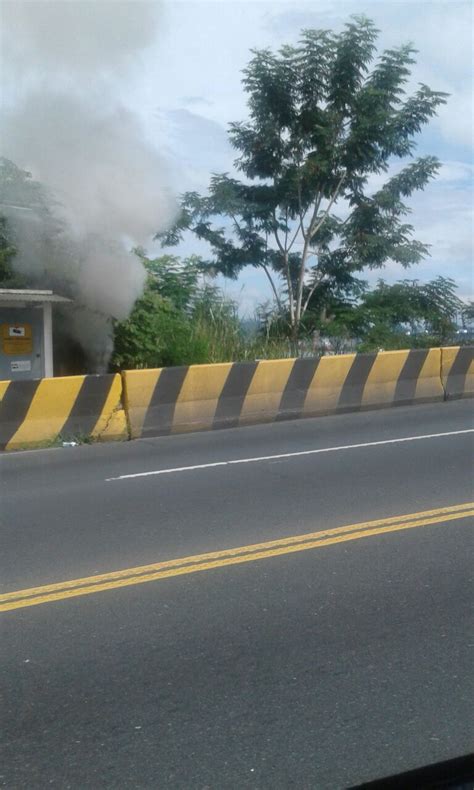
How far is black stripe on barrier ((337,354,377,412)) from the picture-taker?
1420cm

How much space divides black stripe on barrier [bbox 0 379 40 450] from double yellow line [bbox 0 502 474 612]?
546cm

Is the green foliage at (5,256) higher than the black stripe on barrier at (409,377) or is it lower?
higher

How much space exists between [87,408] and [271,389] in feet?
9.05

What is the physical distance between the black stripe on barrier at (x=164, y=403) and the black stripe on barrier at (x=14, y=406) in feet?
5.20

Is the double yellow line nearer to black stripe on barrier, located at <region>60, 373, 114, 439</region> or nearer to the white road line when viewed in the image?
the white road line

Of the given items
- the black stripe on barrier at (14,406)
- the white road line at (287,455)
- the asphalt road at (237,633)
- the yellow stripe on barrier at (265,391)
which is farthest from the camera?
the yellow stripe on barrier at (265,391)

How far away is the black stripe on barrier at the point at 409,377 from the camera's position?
1484 centimetres

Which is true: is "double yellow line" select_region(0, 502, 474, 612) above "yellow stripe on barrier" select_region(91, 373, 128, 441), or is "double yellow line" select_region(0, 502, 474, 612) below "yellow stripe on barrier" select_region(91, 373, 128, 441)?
below

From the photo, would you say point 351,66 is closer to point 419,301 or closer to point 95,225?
point 419,301

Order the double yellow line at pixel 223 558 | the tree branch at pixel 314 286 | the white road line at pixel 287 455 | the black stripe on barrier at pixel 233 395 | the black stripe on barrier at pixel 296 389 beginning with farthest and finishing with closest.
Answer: the tree branch at pixel 314 286, the black stripe on barrier at pixel 296 389, the black stripe on barrier at pixel 233 395, the white road line at pixel 287 455, the double yellow line at pixel 223 558

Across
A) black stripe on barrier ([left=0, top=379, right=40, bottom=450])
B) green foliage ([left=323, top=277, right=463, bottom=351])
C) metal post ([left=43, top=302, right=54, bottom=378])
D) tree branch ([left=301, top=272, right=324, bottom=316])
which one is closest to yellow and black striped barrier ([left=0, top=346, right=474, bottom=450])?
black stripe on barrier ([left=0, top=379, right=40, bottom=450])

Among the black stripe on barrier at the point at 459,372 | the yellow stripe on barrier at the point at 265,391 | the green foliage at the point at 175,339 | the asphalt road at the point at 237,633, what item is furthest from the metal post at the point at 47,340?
the black stripe on barrier at the point at 459,372

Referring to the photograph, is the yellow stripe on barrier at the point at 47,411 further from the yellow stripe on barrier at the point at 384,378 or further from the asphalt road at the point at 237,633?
the yellow stripe on barrier at the point at 384,378

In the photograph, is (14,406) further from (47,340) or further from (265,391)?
(265,391)
